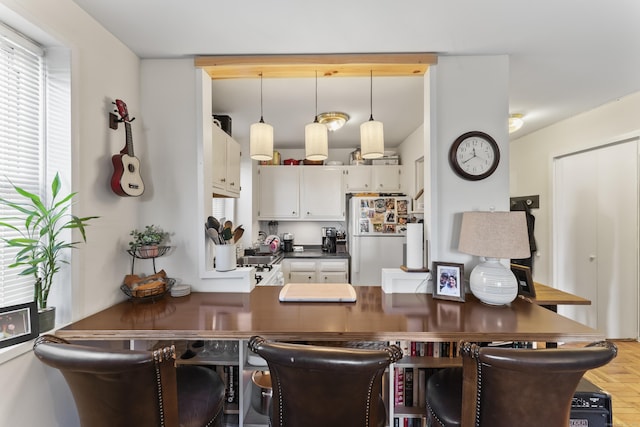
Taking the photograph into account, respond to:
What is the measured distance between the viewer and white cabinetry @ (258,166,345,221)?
13.2 ft

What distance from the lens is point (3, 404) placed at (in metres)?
1.11

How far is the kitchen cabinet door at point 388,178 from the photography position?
13.1ft

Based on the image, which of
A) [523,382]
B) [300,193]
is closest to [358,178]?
[300,193]

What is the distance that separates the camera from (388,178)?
4008 mm

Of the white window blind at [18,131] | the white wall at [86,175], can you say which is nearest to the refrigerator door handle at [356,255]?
the white wall at [86,175]

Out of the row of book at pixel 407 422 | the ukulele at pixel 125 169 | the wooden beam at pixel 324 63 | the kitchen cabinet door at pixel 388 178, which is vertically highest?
the wooden beam at pixel 324 63

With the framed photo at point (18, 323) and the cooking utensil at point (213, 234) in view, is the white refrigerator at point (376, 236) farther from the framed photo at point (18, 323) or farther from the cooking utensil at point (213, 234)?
the framed photo at point (18, 323)

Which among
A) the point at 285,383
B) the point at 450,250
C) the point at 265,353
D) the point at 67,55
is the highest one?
the point at 67,55

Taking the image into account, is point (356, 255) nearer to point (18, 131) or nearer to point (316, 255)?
point (316, 255)

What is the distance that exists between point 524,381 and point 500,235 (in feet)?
2.69

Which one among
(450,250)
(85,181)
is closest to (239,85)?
(85,181)

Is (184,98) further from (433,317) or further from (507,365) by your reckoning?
(507,365)

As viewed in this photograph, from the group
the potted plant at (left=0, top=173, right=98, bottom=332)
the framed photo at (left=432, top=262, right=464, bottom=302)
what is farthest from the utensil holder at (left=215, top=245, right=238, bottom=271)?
the framed photo at (left=432, top=262, right=464, bottom=302)

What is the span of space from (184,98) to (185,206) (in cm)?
71
